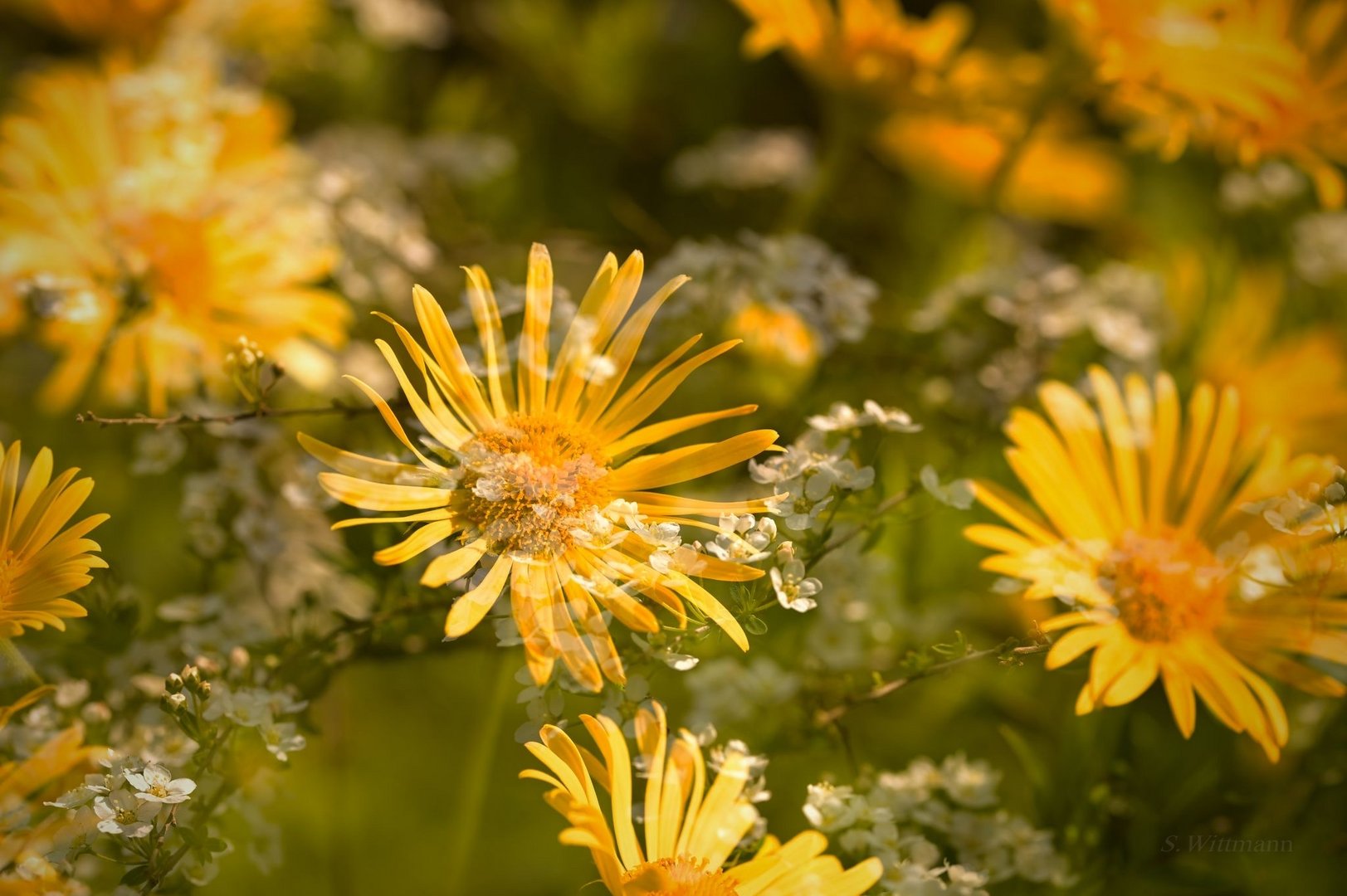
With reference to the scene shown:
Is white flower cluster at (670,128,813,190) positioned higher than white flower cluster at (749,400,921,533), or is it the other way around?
white flower cluster at (670,128,813,190)

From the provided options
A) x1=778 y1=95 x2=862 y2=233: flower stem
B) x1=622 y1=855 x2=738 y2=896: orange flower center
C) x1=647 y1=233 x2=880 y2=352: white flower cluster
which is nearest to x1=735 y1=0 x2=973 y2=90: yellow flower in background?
x1=778 y1=95 x2=862 y2=233: flower stem

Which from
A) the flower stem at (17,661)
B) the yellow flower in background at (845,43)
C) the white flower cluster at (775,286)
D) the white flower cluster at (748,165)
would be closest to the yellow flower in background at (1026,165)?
the white flower cluster at (748,165)

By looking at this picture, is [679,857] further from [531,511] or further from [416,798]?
[416,798]

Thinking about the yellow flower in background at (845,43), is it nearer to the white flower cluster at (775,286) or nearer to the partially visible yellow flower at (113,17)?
the white flower cluster at (775,286)

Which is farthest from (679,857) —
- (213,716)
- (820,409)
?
(820,409)

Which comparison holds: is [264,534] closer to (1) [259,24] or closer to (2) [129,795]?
(2) [129,795]

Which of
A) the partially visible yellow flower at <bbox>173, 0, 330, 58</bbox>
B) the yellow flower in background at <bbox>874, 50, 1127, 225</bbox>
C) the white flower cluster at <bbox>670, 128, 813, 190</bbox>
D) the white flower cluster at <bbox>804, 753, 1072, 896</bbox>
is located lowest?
the white flower cluster at <bbox>804, 753, 1072, 896</bbox>

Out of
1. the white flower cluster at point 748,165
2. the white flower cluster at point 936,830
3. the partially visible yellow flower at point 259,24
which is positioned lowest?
the white flower cluster at point 936,830

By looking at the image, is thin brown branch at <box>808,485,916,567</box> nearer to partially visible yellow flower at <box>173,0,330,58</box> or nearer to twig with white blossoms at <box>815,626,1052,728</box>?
twig with white blossoms at <box>815,626,1052,728</box>
